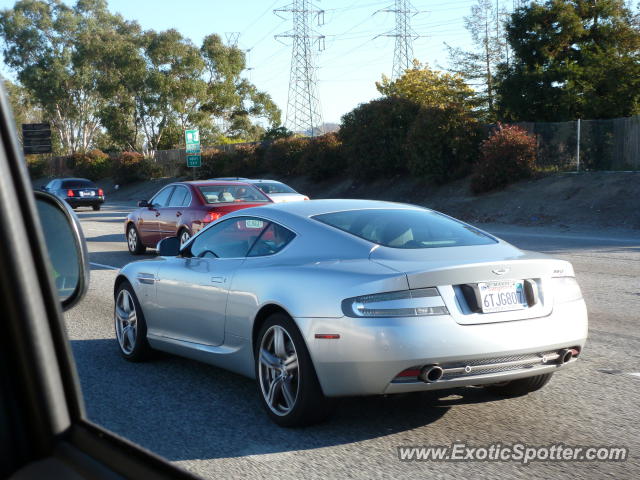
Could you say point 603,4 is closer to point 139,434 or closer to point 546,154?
point 546,154

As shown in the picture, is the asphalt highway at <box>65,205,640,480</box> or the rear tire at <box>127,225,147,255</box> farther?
the rear tire at <box>127,225,147,255</box>

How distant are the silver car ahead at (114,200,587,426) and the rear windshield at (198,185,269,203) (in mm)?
8821

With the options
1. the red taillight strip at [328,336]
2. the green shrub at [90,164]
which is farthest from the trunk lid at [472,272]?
the green shrub at [90,164]

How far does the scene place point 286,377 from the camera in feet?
17.3

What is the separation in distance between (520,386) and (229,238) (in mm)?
2477

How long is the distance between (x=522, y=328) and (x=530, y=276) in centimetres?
37

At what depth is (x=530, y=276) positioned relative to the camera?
204 inches

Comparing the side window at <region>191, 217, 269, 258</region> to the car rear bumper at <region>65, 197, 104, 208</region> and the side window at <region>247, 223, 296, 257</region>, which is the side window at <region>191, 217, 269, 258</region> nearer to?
the side window at <region>247, 223, 296, 257</region>

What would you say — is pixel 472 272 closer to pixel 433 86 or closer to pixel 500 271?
pixel 500 271

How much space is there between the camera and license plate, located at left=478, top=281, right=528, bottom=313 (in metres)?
4.96

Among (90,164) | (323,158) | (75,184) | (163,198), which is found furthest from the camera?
(90,164)

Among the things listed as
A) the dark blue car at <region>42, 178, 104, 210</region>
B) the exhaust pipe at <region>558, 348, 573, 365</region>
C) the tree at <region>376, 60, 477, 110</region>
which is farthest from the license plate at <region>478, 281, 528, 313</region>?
the tree at <region>376, 60, 477, 110</region>

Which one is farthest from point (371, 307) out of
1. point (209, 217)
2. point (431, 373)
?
point (209, 217)

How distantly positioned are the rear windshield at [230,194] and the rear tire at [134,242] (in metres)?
2.66
